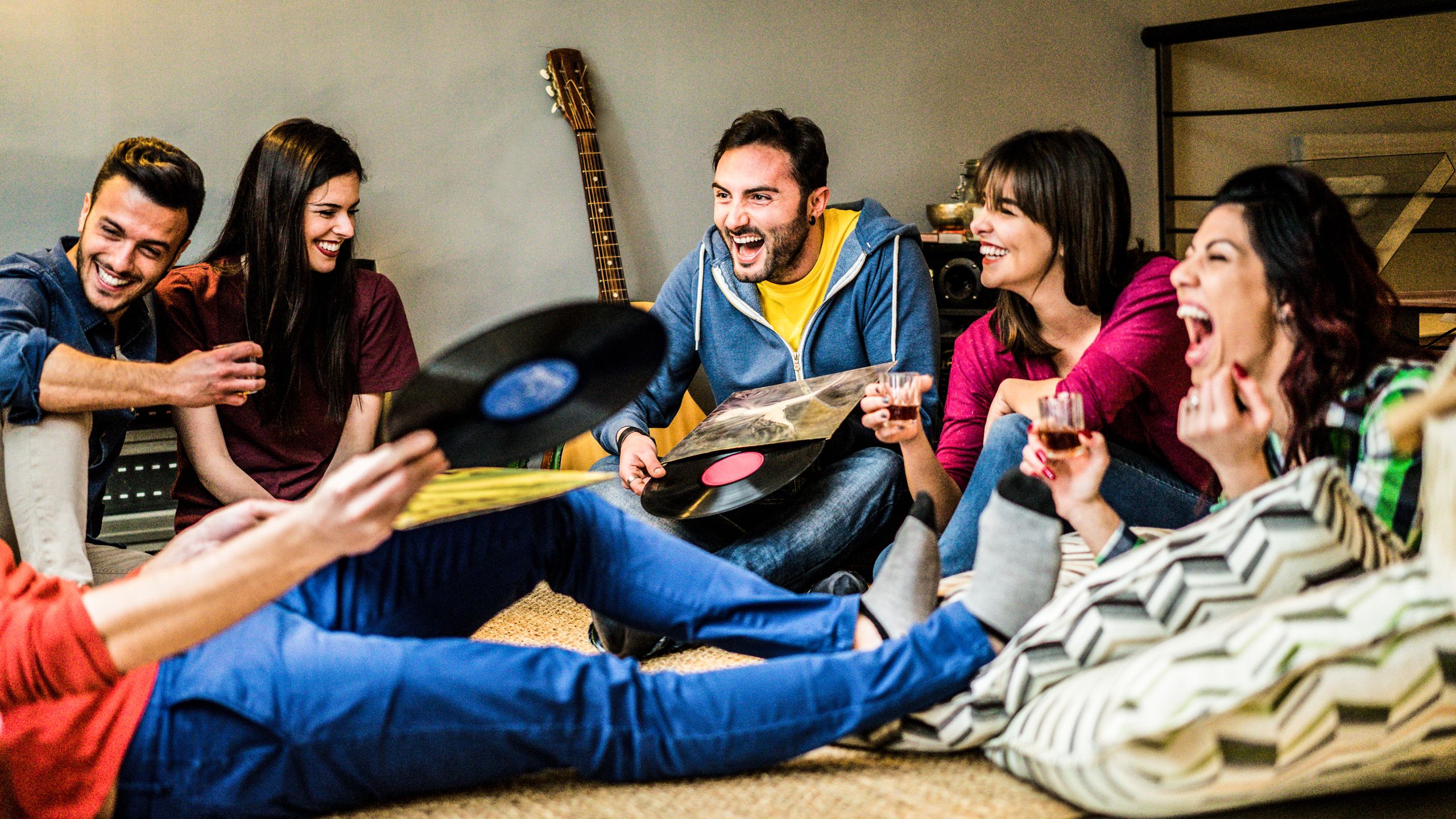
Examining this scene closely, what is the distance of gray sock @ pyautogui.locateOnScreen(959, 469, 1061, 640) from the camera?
127cm

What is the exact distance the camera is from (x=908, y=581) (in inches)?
55.2

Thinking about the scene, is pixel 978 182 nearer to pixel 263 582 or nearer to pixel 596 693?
pixel 596 693

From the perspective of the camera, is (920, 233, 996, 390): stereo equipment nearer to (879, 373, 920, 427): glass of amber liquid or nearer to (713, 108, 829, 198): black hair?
(713, 108, 829, 198): black hair

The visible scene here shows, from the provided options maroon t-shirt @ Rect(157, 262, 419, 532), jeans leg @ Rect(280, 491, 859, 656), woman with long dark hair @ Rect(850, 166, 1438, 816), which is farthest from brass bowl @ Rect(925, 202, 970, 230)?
jeans leg @ Rect(280, 491, 859, 656)

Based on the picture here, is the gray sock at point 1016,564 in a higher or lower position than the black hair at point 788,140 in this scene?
lower

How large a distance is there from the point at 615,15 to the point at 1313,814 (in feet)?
9.18

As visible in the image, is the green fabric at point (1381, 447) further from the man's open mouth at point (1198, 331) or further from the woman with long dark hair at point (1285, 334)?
the man's open mouth at point (1198, 331)

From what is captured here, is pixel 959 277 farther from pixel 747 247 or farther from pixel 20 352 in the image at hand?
pixel 20 352

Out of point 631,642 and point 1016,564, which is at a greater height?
point 1016,564

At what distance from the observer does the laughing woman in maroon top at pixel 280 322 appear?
2.19m

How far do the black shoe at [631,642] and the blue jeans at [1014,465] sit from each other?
497mm

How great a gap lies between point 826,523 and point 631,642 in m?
0.44

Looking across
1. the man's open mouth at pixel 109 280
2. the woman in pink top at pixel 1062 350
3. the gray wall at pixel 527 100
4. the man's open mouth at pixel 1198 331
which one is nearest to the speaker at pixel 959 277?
the gray wall at pixel 527 100

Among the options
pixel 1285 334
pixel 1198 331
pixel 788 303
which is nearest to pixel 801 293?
pixel 788 303
